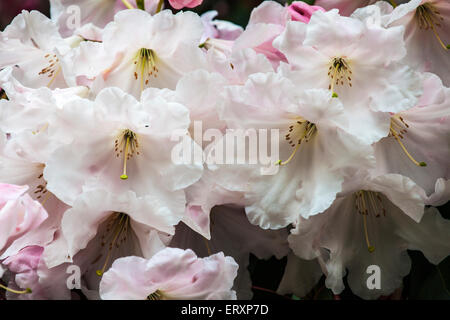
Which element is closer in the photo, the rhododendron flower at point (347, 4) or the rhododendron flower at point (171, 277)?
the rhododendron flower at point (171, 277)

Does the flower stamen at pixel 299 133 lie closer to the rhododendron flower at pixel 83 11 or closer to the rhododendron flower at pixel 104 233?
the rhododendron flower at pixel 104 233

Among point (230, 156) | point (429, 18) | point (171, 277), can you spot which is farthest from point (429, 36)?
point (171, 277)

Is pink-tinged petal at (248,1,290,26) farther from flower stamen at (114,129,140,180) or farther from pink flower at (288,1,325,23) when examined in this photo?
flower stamen at (114,129,140,180)

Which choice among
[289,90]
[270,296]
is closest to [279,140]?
[289,90]

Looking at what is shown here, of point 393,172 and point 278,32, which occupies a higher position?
point 278,32

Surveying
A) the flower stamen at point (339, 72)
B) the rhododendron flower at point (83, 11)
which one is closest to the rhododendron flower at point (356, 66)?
the flower stamen at point (339, 72)

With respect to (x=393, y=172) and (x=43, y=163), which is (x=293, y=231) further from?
(x=43, y=163)

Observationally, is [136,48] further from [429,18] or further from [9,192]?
[429,18]

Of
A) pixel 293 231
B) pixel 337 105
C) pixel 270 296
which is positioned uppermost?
pixel 337 105
